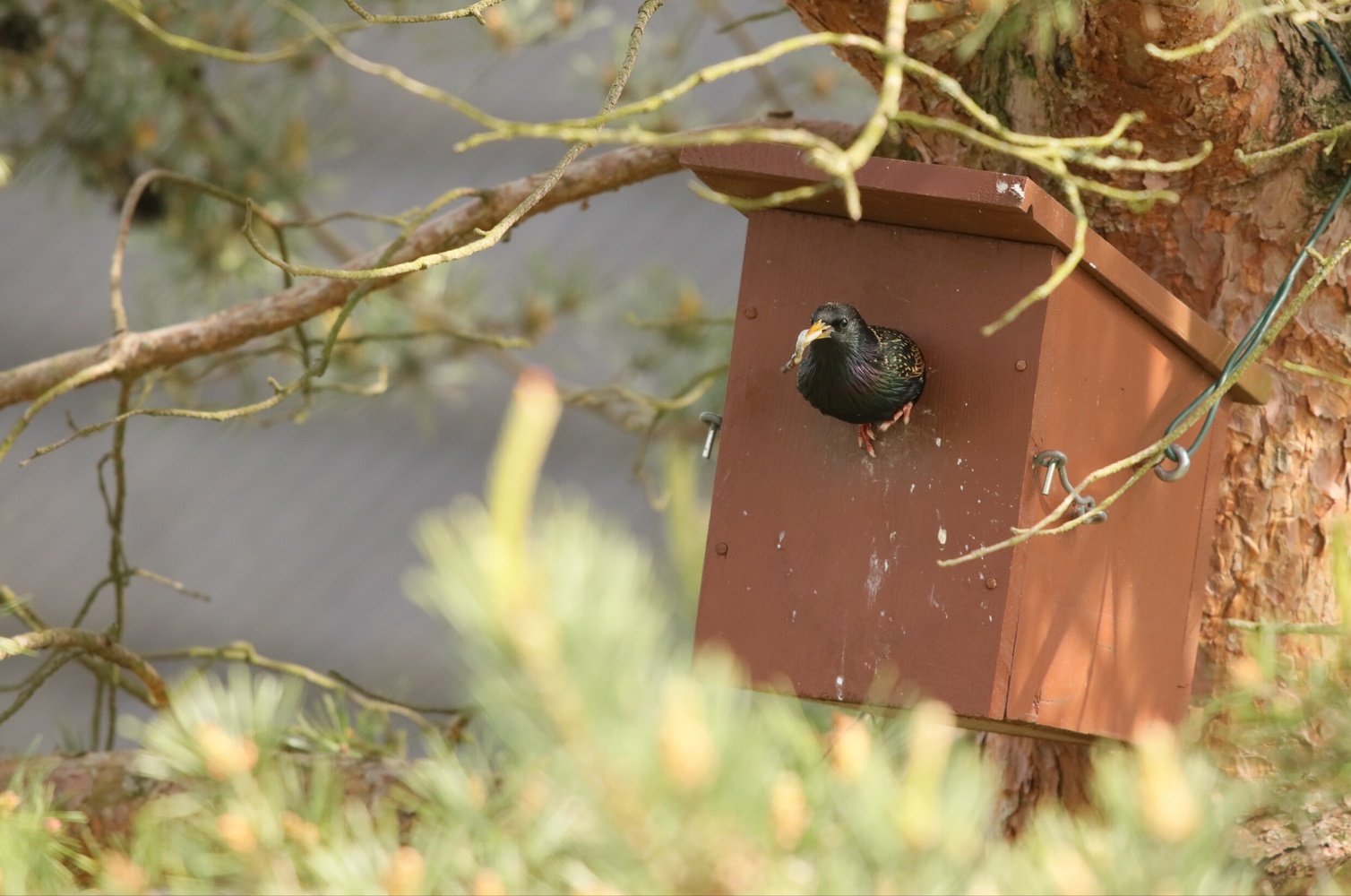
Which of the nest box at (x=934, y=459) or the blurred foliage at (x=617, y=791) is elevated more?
the nest box at (x=934, y=459)

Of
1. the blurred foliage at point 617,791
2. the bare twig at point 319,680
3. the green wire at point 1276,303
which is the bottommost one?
the bare twig at point 319,680

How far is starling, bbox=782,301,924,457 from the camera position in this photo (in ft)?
4.30

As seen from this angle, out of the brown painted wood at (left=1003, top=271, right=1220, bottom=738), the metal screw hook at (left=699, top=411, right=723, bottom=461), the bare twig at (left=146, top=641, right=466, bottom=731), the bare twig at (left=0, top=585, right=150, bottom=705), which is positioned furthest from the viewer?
the bare twig at (left=146, top=641, right=466, bottom=731)

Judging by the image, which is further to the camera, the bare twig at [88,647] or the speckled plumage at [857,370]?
the bare twig at [88,647]

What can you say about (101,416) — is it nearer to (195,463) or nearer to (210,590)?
(195,463)

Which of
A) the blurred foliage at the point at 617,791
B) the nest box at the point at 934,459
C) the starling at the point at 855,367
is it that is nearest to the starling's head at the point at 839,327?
the starling at the point at 855,367

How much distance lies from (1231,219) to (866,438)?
0.54 m

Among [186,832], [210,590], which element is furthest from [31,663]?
[186,832]

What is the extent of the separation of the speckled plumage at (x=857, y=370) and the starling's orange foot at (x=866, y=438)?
29mm

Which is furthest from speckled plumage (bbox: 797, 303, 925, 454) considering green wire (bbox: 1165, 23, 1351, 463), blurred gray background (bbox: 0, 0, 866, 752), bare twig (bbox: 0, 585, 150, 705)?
blurred gray background (bbox: 0, 0, 866, 752)

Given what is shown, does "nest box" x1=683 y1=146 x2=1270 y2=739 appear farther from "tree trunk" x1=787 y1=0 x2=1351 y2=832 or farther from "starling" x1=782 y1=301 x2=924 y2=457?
"tree trunk" x1=787 y1=0 x2=1351 y2=832

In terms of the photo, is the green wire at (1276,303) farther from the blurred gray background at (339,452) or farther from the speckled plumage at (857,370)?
the blurred gray background at (339,452)

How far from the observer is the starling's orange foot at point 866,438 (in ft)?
4.67

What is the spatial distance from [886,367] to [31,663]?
2.95 meters
